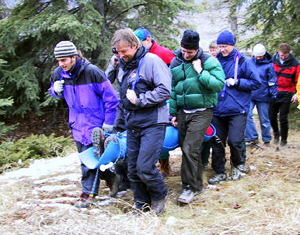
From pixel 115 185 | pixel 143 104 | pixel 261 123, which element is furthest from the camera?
pixel 261 123

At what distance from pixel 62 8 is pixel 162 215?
842 centimetres

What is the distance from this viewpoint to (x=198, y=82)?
443cm

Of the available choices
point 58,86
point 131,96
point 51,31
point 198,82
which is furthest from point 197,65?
point 51,31

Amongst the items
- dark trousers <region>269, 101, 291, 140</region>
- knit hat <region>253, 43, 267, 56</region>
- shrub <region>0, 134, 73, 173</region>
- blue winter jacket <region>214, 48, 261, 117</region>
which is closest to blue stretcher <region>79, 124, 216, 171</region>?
Answer: blue winter jacket <region>214, 48, 261, 117</region>

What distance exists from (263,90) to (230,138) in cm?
273

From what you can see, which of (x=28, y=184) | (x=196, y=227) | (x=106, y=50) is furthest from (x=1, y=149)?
(x=196, y=227)

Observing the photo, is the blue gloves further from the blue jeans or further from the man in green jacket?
the blue jeans

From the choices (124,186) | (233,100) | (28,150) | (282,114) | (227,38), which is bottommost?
(28,150)

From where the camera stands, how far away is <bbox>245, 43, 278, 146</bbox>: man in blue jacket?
728 cm

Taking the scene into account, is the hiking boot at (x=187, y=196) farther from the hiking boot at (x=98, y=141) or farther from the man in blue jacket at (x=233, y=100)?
the hiking boot at (x=98, y=141)

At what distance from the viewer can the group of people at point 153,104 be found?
392 centimetres

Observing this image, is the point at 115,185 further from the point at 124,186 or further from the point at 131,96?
the point at 131,96

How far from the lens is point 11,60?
39.3 feet

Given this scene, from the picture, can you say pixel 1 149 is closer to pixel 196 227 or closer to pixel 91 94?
pixel 91 94
